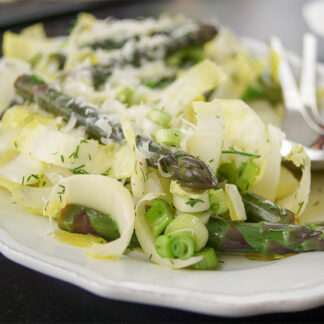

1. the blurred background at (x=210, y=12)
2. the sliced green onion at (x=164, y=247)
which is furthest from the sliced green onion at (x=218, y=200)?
the blurred background at (x=210, y=12)

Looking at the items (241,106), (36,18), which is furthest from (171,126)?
(36,18)

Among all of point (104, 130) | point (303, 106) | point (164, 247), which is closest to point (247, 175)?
point (164, 247)

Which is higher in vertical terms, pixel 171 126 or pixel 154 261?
pixel 171 126

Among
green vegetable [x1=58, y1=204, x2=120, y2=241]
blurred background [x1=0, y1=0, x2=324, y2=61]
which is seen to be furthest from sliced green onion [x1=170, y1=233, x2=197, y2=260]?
blurred background [x1=0, y1=0, x2=324, y2=61]

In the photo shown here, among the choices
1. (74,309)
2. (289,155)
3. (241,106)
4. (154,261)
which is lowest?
(74,309)

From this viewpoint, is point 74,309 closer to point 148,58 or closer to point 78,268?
point 78,268

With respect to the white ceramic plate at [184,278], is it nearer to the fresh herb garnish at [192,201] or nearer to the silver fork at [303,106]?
the fresh herb garnish at [192,201]

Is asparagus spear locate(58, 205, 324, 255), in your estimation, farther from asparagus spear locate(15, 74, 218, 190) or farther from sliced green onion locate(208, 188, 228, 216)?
asparagus spear locate(15, 74, 218, 190)
